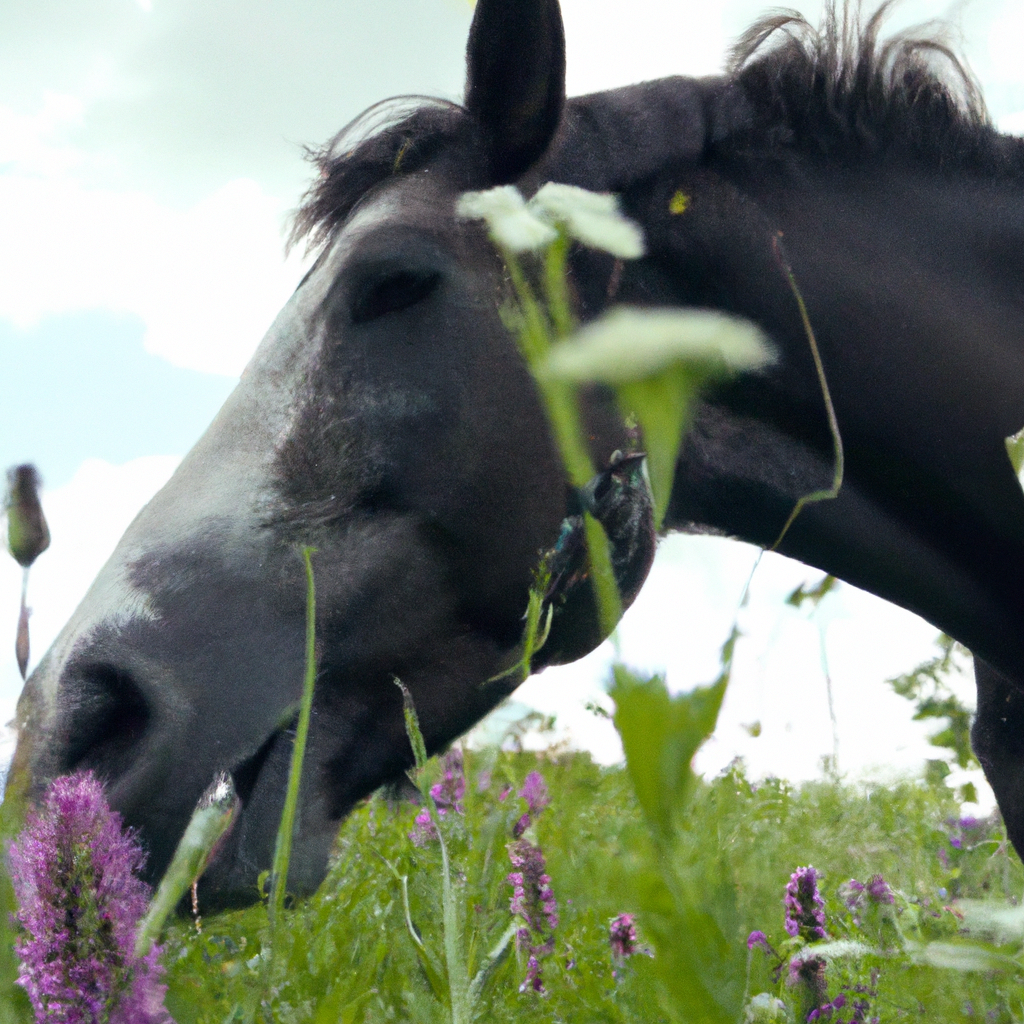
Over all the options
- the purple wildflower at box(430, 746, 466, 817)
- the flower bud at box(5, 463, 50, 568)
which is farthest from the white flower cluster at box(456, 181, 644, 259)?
the purple wildflower at box(430, 746, 466, 817)

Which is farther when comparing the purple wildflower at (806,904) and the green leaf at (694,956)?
the purple wildflower at (806,904)

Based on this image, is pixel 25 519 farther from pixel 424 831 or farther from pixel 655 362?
pixel 424 831

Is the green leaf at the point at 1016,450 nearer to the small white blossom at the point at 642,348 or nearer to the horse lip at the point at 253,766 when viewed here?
the horse lip at the point at 253,766

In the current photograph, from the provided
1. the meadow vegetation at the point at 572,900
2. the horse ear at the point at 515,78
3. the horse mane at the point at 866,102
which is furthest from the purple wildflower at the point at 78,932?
the horse mane at the point at 866,102

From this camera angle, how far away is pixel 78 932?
0.71 m

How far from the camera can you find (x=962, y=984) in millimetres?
1471

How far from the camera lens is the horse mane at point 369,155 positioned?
6.40 feet

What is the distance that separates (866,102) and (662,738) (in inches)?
78.0

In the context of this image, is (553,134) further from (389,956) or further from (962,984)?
(962,984)

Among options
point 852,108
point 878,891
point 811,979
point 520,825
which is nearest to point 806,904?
point 811,979

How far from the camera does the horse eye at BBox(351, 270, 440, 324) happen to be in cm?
176

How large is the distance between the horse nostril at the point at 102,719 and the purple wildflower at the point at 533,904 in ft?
2.18

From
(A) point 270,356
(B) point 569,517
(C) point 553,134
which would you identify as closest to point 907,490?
(B) point 569,517

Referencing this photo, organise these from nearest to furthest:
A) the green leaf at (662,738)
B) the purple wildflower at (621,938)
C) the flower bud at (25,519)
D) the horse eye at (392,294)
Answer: the green leaf at (662,738)
the flower bud at (25,519)
the purple wildflower at (621,938)
the horse eye at (392,294)
